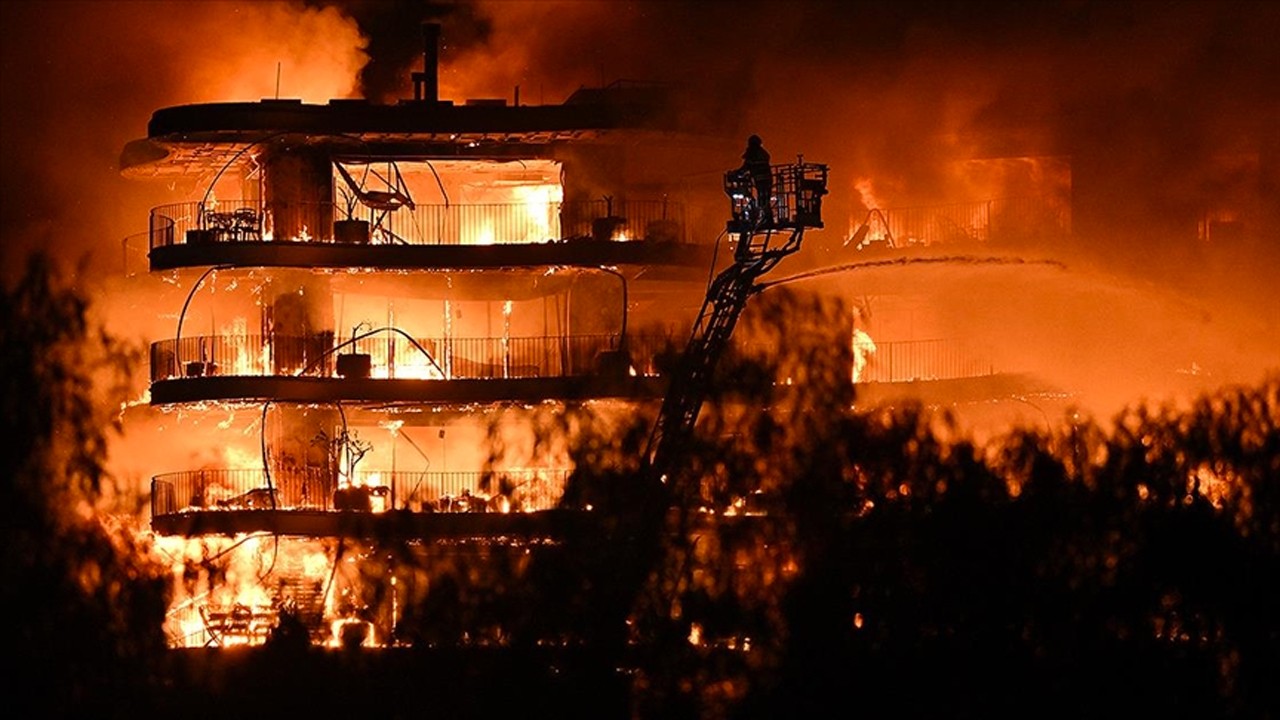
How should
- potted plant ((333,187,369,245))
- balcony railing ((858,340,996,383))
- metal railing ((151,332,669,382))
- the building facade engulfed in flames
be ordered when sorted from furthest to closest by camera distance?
balcony railing ((858,340,996,383)), metal railing ((151,332,669,382)), potted plant ((333,187,369,245)), the building facade engulfed in flames

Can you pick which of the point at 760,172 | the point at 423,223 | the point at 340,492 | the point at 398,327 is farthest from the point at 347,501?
the point at 760,172

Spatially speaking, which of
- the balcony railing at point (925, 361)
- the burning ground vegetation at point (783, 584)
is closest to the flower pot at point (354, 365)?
the burning ground vegetation at point (783, 584)

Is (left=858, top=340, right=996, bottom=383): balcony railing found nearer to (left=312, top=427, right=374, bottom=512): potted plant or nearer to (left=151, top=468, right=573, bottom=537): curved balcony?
(left=151, top=468, right=573, bottom=537): curved balcony

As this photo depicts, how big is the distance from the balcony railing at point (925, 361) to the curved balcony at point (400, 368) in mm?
7541

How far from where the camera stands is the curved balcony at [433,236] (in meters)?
122

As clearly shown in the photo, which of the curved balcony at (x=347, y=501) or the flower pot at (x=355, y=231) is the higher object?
the flower pot at (x=355, y=231)

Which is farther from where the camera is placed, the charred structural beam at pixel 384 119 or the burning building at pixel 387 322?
the charred structural beam at pixel 384 119

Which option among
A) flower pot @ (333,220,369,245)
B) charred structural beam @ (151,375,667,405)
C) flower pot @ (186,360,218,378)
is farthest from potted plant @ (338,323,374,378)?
flower pot @ (186,360,218,378)

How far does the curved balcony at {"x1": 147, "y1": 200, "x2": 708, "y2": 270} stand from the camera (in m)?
122

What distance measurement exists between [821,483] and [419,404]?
12.0 m

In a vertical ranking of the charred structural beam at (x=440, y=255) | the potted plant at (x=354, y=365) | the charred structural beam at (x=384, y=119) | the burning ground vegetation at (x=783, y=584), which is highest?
the charred structural beam at (x=384, y=119)

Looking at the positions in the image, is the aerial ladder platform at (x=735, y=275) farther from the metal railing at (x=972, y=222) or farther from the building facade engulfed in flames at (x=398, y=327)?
the metal railing at (x=972, y=222)

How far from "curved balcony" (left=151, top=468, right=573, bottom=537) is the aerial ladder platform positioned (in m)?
4.62

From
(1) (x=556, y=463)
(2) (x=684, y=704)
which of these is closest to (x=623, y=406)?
(1) (x=556, y=463)
